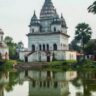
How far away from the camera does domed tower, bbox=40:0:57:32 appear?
79.7 m

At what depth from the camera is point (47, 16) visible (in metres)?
80.1

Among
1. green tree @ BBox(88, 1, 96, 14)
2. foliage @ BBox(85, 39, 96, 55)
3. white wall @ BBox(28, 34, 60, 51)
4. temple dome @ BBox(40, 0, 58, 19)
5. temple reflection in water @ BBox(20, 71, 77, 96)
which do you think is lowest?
temple reflection in water @ BBox(20, 71, 77, 96)

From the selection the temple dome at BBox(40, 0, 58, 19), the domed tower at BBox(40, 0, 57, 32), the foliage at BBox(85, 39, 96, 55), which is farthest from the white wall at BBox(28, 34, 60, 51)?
the foliage at BBox(85, 39, 96, 55)

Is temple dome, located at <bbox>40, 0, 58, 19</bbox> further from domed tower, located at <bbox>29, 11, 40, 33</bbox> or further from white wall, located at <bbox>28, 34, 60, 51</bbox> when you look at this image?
white wall, located at <bbox>28, 34, 60, 51</bbox>

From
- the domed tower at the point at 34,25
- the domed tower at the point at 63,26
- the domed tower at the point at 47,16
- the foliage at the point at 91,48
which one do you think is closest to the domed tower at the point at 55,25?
the domed tower at the point at 47,16

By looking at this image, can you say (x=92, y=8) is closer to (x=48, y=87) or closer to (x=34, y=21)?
(x=48, y=87)

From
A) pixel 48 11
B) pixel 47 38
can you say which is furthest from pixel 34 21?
pixel 47 38

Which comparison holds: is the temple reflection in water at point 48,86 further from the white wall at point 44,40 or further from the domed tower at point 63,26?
the domed tower at point 63,26

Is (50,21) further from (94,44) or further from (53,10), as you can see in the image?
(94,44)

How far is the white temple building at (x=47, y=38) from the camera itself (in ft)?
251

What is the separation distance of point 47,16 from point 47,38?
5.39 metres

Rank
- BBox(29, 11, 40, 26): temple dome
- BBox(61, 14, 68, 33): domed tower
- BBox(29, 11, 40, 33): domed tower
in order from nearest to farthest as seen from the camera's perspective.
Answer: BBox(29, 11, 40, 33): domed tower < BBox(29, 11, 40, 26): temple dome < BBox(61, 14, 68, 33): domed tower

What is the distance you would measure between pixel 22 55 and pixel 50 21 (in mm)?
9796

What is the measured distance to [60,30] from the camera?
257ft
